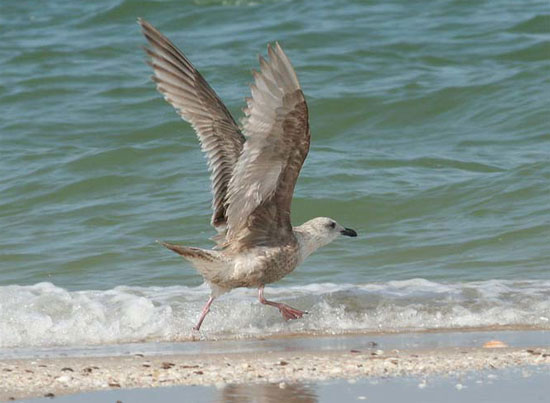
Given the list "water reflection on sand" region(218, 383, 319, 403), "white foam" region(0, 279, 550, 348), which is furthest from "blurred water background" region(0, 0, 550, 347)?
"water reflection on sand" region(218, 383, 319, 403)

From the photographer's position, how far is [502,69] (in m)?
15.0

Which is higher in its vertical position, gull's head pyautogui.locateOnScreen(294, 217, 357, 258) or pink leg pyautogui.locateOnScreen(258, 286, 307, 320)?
gull's head pyautogui.locateOnScreen(294, 217, 357, 258)

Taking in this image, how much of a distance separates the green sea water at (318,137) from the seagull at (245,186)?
126cm

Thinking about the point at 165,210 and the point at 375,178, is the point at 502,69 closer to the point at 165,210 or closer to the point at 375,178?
the point at 375,178

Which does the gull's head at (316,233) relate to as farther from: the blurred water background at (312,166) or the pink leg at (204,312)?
the pink leg at (204,312)

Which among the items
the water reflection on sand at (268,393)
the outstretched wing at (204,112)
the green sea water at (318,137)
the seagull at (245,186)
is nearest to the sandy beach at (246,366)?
the water reflection on sand at (268,393)

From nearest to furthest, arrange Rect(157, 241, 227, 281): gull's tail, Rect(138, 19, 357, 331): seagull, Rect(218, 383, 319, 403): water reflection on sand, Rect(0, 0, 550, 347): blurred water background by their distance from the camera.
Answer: Rect(218, 383, 319, 403): water reflection on sand → Rect(138, 19, 357, 331): seagull → Rect(157, 241, 227, 281): gull's tail → Rect(0, 0, 550, 347): blurred water background

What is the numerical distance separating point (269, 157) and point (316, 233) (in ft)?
4.34

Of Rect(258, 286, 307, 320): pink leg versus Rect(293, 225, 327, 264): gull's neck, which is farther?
Rect(293, 225, 327, 264): gull's neck

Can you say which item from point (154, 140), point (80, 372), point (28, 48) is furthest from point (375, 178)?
point (28, 48)

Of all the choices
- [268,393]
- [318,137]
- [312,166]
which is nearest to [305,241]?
[268,393]

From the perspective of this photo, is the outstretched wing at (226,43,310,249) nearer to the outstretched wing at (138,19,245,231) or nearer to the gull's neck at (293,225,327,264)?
the gull's neck at (293,225,327,264)

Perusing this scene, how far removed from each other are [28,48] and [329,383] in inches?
490

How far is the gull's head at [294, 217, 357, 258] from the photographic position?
26.6ft
